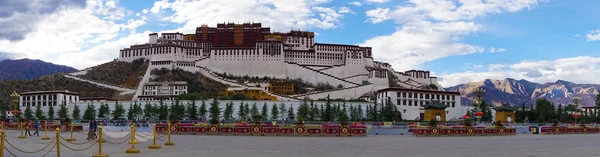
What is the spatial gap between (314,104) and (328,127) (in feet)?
154

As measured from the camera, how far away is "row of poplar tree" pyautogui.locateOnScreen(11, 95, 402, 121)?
74.1m

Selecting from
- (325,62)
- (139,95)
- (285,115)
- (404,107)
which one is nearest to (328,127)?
(285,115)

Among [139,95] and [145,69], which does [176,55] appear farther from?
[139,95]

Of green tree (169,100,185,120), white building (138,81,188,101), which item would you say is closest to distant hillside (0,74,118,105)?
white building (138,81,188,101)

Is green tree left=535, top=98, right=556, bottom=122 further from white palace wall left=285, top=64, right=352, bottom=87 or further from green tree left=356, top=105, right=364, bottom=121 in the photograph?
white palace wall left=285, top=64, right=352, bottom=87

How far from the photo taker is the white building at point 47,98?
91.8 metres

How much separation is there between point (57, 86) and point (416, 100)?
66.0 meters

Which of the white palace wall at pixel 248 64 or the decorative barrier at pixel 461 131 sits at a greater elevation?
the white palace wall at pixel 248 64

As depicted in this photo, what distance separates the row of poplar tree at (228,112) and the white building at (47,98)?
8905 millimetres

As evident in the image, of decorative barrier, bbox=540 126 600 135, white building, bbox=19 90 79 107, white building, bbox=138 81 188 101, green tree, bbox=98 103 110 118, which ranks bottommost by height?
decorative barrier, bbox=540 126 600 135

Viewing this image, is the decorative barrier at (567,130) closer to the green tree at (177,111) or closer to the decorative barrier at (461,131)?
the decorative barrier at (461,131)

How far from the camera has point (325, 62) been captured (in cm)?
13175

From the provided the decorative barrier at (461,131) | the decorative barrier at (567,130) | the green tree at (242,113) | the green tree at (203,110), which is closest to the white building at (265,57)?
the green tree at (242,113)

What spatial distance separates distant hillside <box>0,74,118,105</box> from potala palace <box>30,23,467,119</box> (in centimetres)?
341
